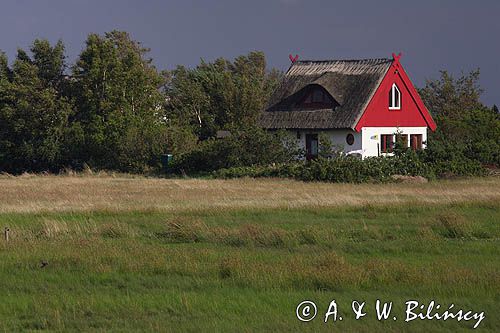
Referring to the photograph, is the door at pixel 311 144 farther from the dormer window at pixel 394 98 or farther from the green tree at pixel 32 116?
the green tree at pixel 32 116

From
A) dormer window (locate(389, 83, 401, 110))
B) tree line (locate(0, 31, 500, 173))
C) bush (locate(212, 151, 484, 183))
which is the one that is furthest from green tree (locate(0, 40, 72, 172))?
dormer window (locate(389, 83, 401, 110))

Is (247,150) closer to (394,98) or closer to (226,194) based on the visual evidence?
(394,98)

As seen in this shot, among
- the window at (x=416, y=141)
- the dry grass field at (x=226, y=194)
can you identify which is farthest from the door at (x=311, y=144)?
the dry grass field at (x=226, y=194)

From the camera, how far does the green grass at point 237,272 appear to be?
39.0 ft

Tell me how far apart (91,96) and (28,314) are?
47591mm

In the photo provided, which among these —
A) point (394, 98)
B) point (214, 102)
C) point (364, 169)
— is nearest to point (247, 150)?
point (364, 169)

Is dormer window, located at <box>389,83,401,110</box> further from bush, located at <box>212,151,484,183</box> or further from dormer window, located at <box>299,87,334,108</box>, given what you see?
bush, located at <box>212,151,484,183</box>

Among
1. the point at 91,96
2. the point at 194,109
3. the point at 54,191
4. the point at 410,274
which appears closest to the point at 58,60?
the point at 91,96

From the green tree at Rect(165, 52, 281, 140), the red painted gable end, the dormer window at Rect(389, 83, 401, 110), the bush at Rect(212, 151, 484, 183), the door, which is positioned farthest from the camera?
the green tree at Rect(165, 52, 281, 140)

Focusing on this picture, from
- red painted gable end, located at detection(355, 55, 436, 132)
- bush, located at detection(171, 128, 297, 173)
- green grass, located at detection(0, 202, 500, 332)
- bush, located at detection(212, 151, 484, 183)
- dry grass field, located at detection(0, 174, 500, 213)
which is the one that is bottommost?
green grass, located at detection(0, 202, 500, 332)

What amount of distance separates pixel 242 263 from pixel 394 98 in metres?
41.2

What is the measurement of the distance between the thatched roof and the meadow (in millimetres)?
24166

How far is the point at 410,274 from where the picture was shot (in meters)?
14.1

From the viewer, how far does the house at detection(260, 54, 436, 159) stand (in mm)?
52625
